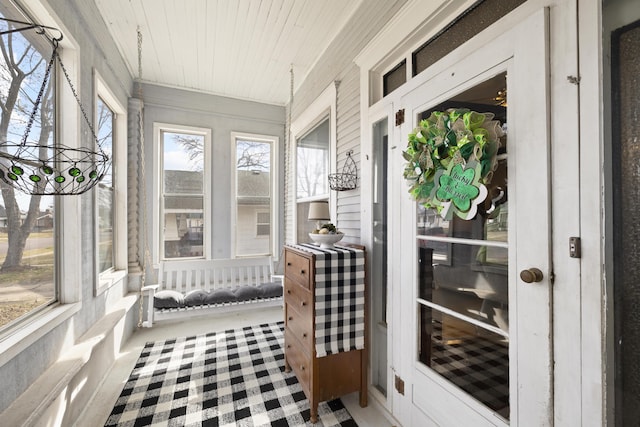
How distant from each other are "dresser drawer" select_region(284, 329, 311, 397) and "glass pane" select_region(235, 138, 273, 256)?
6.71ft

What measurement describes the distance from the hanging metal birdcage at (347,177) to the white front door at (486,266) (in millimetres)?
594

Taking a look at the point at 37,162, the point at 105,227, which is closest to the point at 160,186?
Result: the point at 105,227

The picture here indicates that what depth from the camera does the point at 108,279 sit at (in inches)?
103

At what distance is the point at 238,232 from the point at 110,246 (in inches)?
60.5

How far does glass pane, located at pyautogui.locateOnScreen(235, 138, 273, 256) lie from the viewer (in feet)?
13.4

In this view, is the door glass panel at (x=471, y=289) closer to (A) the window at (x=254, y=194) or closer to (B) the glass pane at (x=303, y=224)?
(B) the glass pane at (x=303, y=224)

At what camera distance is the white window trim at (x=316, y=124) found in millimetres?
2633

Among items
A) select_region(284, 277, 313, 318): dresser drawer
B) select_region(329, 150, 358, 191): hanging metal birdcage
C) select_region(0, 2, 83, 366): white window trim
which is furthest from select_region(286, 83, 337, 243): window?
select_region(0, 2, 83, 366): white window trim

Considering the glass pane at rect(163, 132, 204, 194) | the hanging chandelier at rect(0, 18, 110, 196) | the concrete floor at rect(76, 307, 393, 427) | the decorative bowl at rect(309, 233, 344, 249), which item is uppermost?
the glass pane at rect(163, 132, 204, 194)

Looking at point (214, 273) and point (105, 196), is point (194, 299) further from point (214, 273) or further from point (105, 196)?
point (105, 196)

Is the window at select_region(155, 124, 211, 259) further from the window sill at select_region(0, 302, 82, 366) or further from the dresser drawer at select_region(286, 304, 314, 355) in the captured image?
the dresser drawer at select_region(286, 304, 314, 355)

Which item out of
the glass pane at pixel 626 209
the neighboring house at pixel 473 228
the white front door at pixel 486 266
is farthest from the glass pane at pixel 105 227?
the glass pane at pixel 626 209

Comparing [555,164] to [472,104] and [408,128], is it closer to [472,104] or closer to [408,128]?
[472,104]

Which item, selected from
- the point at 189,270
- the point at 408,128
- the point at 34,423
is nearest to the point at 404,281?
the point at 408,128
